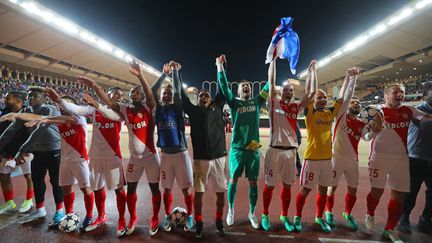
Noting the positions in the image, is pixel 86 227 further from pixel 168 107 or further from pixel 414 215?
pixel 414 215

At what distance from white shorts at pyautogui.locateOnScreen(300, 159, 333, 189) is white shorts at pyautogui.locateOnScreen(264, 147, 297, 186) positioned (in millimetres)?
238

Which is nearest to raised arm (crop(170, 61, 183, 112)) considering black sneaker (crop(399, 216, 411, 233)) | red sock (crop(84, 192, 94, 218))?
red sock (crop(84, 192, 94, 218))

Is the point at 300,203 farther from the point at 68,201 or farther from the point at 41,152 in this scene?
the point at 41,152

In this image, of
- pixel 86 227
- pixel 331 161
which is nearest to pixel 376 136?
pixel 331 161

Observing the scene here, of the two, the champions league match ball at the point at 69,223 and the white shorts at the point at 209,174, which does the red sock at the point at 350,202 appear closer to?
the white shorts at the point at 209,174

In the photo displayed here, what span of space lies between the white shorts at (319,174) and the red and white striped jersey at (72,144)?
146 inches

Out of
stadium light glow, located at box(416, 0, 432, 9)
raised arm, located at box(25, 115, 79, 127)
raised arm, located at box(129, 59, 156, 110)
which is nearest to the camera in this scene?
raised arm, located at box(129, 59, 156, 110)

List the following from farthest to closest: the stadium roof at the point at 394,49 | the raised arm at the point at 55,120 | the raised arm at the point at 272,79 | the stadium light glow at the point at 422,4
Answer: the stadium roof at the point at 394,49 < the stadium light glow at the point at 422,4 < the raised arm at the point at 272,79 < the raised arm at the point at 55,120

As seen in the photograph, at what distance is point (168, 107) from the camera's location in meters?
4.26

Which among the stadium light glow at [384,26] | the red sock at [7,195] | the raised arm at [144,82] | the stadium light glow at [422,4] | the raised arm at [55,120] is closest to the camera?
the raised arm at [144,82]

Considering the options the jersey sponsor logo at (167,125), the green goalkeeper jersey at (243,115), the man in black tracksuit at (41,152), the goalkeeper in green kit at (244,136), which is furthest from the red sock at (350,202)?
the man in black tracksuit at (41,152)

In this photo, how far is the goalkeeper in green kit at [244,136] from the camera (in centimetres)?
443

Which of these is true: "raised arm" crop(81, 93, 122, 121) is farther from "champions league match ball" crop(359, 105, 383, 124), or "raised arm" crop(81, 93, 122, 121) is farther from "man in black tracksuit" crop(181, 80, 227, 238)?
"champions league match ball" crop(359, 105, 383, 124)

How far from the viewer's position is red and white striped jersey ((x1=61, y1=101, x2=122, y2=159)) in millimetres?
4242
